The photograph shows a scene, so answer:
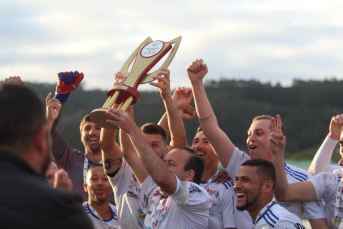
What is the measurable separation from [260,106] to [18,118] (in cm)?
4238

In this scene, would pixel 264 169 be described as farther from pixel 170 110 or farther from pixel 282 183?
pixel 170 110

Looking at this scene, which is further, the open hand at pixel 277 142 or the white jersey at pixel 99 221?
the white jersey at pixel 99 221

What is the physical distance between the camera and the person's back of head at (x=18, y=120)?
184 centimetres

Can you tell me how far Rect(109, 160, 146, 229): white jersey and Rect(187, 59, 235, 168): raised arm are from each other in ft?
2.94

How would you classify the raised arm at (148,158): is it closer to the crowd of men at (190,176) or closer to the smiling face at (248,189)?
the crowd of men at (190,176)

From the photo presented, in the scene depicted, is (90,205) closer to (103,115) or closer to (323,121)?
(103,115)

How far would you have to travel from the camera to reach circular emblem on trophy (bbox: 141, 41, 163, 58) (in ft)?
14.0

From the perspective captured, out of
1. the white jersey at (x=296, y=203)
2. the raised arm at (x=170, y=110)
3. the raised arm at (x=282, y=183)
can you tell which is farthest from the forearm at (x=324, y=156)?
the raised arm at (x=170, y=110)

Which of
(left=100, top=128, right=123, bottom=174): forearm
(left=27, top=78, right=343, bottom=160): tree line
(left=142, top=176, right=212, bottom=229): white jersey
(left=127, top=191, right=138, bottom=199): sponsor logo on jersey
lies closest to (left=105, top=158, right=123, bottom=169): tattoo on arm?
(left=100, top=128, right=123, bottom=174): forearm

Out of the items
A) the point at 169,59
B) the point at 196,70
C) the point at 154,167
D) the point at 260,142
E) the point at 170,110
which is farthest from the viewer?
the point at 260,142

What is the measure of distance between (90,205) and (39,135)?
10.1ft

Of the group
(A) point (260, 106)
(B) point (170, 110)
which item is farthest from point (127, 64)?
(A) point (260, 106)

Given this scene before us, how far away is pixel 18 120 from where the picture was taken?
72.5 inches

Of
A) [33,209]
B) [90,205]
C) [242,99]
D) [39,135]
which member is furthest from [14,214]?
[242,99]
